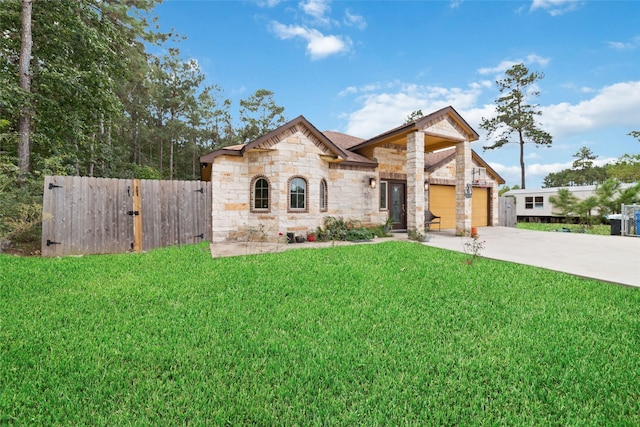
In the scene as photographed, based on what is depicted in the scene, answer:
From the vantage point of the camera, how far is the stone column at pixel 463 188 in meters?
10.8

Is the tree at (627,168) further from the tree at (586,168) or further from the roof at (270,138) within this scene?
the roof at (270,138)

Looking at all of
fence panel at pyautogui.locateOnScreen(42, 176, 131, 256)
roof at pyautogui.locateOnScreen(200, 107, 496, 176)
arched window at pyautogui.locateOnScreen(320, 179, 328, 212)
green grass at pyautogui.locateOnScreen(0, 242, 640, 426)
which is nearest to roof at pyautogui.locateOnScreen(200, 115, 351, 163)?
roof at pyautogui.locateOnScreen(200, 107, 496, 176)

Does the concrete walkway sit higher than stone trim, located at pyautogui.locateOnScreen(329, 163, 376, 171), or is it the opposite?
stone trim, located at pyautogui.locateOnScreen(329, 163, 376, 171)

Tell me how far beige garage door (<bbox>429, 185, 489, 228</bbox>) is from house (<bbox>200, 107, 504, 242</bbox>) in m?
2.16

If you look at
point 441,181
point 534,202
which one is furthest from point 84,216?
point 534,202

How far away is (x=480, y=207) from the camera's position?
49.4 ft

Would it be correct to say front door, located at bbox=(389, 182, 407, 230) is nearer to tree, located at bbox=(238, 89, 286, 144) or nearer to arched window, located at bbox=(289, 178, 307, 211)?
arched window, located at bbox=(289, 178, 307, 211)

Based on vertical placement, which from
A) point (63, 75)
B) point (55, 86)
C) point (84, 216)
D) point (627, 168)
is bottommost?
point (84, 216)

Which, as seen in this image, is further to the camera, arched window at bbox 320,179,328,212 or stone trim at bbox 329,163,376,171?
stone trim at bbox 329,163,376,171

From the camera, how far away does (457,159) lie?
11.1 meters

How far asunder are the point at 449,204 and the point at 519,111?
20.1 meters

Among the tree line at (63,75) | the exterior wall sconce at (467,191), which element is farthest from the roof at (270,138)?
the exterior wall sconce at (467,191)

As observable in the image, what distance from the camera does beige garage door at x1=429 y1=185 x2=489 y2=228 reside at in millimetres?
13445

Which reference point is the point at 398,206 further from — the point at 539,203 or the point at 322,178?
the point at 539,203
